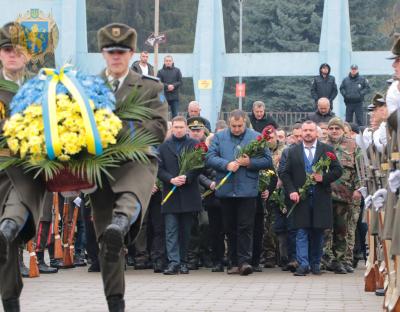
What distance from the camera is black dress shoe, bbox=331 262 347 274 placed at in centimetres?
1741

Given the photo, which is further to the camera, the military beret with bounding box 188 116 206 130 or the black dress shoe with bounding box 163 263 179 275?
the military beret with bounding box 188 116 206 130

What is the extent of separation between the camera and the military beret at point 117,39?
9.82 meters

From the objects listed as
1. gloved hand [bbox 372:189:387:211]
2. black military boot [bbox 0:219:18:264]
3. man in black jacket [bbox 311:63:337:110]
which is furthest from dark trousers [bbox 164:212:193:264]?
man in black jacket [bbox 311:63:337:110]

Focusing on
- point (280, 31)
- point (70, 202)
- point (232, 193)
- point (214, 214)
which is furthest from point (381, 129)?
point (280, 31)

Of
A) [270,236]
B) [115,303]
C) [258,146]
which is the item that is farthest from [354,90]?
[115,303]

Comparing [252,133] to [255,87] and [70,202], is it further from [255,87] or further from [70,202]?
[255,87]

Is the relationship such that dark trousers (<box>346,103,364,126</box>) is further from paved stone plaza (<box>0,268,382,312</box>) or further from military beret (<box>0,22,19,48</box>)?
military beret (<box>0,22,19,48</box>)

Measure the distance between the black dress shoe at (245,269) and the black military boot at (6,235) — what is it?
7.93m

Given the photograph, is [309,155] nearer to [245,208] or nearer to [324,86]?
[245,208]

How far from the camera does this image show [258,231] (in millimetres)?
17688

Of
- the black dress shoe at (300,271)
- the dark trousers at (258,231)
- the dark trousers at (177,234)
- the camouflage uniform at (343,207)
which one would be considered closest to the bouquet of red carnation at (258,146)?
the dark trousers at (258,231)

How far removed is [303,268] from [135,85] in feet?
25.0

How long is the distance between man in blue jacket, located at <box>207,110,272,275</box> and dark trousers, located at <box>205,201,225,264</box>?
0.54 meters

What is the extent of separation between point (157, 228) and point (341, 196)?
106 inches
